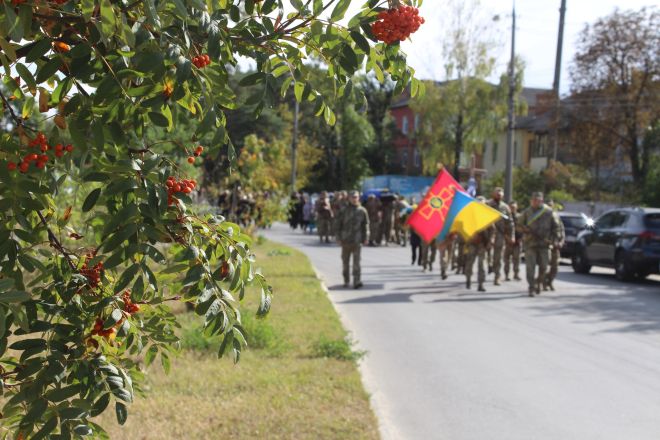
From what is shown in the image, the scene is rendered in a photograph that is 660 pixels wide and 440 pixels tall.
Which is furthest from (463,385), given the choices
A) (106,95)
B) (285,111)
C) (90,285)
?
(285,111)

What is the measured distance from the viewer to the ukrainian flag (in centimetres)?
1667

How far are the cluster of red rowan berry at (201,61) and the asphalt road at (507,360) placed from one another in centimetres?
434

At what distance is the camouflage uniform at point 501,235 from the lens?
1808 cm

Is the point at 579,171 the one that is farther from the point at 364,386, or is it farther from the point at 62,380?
the point at 62,380

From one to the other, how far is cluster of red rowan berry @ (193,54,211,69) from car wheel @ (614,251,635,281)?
18.0 m

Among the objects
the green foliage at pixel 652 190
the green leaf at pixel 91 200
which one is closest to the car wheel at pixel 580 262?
the green foliage at pixel 652 190

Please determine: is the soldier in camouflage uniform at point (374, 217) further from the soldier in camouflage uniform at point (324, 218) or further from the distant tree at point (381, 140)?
the distant tree at point (381, 140)

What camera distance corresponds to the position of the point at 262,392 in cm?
702

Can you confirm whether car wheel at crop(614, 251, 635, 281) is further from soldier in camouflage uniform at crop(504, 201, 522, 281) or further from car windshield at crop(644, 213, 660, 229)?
soldier in camouflage uniform at crop(504, 201, 522, 281)

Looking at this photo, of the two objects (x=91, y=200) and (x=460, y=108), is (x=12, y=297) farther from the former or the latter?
(x=460, y=108)

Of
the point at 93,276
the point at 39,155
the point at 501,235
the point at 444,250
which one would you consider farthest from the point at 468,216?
the point at 39,155

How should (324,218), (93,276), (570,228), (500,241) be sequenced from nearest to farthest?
(93,276)
(500,241)
(570,228)
(324,218)

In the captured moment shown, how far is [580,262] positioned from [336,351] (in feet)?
47.0

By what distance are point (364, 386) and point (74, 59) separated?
227 inches
